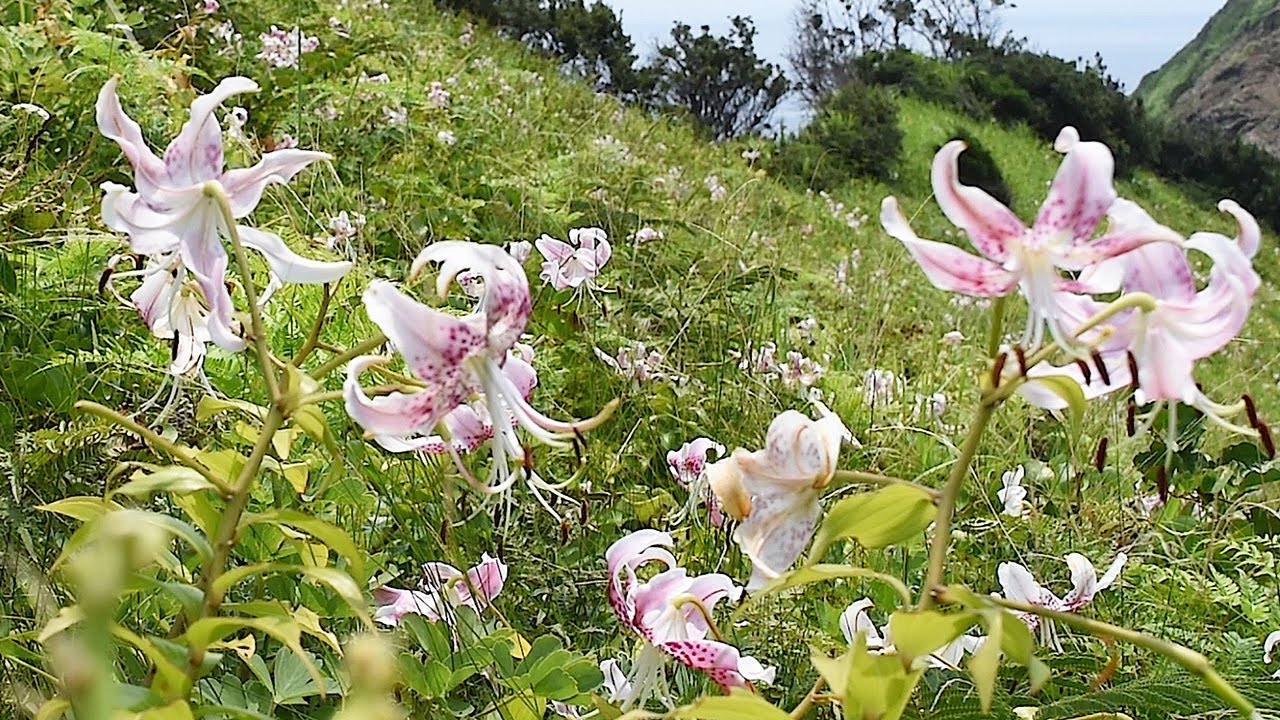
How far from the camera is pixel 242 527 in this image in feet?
1.87

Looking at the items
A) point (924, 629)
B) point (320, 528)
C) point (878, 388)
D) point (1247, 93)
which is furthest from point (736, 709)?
point (1247, 93)

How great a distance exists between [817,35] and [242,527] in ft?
56.1

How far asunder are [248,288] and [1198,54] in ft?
102

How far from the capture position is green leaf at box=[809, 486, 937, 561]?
Result: 0.55 meters

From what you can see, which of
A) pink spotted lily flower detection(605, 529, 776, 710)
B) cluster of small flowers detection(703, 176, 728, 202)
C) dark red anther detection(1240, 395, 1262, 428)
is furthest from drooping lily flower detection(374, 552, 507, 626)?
cluster of small flowers detection(703, 176, 728, 202)

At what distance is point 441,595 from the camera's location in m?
0.89

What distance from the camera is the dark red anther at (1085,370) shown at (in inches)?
21.3

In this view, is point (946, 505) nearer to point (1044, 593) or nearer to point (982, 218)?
point (982, 218)

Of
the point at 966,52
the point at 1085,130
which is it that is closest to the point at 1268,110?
the point at 966,52

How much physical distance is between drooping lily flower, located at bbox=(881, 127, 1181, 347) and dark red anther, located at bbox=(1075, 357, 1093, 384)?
0.04 ft

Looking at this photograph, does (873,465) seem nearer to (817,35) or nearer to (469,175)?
(469,175)

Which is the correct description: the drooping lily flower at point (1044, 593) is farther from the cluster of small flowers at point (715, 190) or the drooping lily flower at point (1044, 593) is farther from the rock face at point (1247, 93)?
the rock face at point (1247, 93)

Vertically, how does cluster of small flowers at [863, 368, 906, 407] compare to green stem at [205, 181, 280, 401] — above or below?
below

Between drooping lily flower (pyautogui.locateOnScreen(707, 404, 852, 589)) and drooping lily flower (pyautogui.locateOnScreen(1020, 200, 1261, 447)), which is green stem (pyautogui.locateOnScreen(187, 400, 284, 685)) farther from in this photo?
drooping lily flower (pyautogui.locateOnScreen(1020, 200, 1261, 447))
